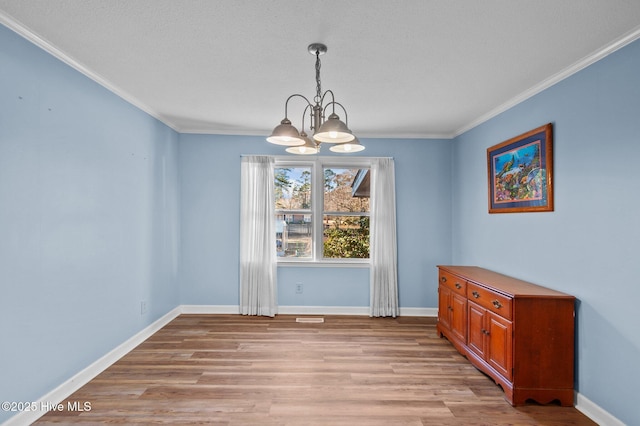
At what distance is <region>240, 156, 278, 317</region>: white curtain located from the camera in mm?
4418

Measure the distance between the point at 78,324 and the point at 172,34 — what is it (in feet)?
7.61

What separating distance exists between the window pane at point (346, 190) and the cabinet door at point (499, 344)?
7.77 ft

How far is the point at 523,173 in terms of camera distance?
300 cm

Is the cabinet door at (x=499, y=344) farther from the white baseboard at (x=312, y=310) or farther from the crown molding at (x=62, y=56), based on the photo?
the crown molding at (x=62, y=56)

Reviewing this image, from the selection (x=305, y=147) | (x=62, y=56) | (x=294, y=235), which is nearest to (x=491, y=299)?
(x=305, y=147)

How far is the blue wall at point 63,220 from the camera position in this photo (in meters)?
1.99

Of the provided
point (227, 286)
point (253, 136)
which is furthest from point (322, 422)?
point (253, 136)

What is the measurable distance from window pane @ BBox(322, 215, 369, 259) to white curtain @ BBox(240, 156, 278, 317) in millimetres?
839

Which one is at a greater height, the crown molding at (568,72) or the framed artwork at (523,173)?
the crown molding at (568,72)

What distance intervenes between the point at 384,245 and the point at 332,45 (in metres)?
2.90

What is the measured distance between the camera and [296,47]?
7.28 feet

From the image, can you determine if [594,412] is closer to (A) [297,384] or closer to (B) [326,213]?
(A) [297,384]

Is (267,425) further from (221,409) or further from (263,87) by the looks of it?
(263,87)

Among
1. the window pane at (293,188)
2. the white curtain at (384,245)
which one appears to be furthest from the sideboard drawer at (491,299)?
the window pane at (293,188)
